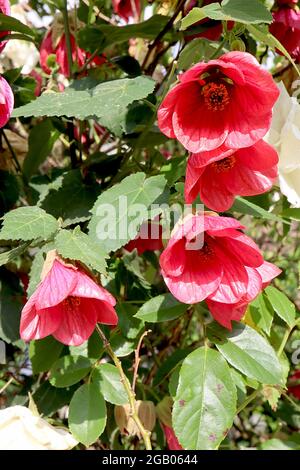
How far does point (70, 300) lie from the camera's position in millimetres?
685

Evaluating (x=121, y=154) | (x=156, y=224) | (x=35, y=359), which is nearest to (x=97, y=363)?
(x=35, y=359)

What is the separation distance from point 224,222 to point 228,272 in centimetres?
7

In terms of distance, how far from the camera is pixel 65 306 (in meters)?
0.68

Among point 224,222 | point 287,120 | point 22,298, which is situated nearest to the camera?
point 224,222

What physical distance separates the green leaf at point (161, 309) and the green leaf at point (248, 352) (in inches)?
1.8

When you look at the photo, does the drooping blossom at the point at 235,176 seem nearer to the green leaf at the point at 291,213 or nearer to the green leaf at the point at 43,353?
the green leaf at the point at 291,213

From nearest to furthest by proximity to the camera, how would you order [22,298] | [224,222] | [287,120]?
[224,222] → [287,120] → [22,298]

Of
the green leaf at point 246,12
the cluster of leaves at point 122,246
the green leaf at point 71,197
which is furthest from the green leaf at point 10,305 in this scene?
the green leaf at point 246,12

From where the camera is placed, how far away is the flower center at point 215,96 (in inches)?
26.6

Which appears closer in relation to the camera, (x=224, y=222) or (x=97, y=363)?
(x=224, y=222)

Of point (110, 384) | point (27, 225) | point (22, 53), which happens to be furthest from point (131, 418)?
point (22, 53)

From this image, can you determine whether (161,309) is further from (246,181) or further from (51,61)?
(51,61)
